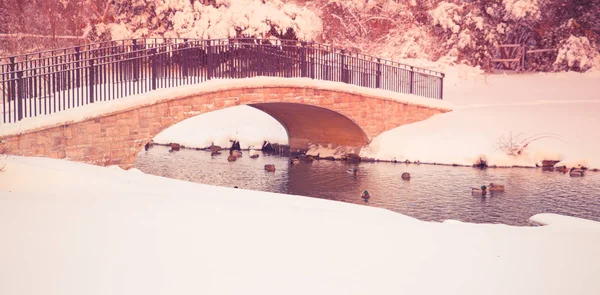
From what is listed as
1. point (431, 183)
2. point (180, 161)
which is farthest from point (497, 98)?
point (180, 161)

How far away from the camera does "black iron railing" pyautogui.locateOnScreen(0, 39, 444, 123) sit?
47.5 feet

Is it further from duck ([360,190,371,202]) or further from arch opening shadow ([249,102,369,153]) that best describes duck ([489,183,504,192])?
arch opening shadow ([249,102,369,153])

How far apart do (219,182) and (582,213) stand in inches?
314

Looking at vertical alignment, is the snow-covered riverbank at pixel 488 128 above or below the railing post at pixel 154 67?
below

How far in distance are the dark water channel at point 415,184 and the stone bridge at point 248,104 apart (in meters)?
1.36

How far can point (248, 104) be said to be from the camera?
19172 mm

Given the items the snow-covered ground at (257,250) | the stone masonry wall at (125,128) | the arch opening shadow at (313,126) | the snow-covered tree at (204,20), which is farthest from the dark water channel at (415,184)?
the snow-covered ground at (257,250)

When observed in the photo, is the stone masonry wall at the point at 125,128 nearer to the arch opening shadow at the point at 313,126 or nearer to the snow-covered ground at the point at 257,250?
the arch opening shadow at the point at 313,126

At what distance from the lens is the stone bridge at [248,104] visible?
14234 mm

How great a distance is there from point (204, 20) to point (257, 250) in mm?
21814

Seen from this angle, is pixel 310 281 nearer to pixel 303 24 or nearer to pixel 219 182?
pixel 219 182

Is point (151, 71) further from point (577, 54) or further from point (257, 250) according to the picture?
point (577, 54)

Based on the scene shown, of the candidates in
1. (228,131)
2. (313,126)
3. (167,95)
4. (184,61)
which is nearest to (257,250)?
(167,95)

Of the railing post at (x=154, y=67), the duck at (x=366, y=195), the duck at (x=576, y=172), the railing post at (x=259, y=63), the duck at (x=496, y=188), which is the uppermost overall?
the railing post at (x=259, y=63)
